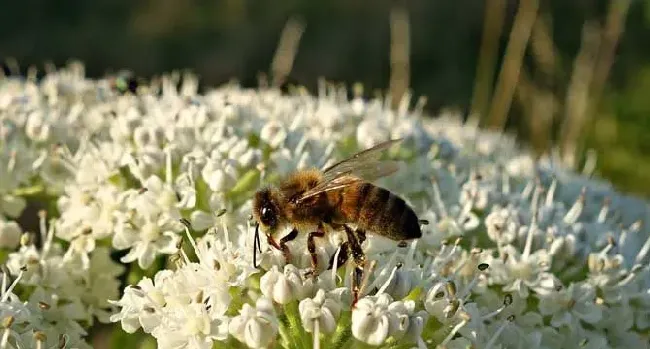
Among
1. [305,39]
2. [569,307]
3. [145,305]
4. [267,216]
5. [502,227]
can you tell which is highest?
[267,216]

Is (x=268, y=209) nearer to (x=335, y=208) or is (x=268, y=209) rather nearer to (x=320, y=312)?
(x=335, y=208)

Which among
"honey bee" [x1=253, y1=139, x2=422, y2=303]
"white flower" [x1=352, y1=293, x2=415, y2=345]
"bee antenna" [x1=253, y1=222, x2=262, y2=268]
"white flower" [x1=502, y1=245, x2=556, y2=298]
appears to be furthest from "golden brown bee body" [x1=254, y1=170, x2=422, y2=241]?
"white flower" [x1=502, y1=245, x2=556, y2=298]

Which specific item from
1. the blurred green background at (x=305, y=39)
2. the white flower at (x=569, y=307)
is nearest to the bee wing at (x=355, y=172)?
the white flower at (x=569, y=307)

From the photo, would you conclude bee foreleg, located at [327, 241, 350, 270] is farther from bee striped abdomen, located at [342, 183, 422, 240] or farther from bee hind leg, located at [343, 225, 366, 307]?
bee striped abdomen, located at [342, 183, 422, 240]

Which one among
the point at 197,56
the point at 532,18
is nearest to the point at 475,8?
the point at 197,56

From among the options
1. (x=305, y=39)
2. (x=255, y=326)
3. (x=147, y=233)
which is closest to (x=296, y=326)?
(x=255, y=326)

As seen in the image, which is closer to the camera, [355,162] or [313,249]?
[313,249]

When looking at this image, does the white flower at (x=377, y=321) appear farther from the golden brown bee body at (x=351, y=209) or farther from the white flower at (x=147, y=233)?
the white flower at (x=147, y=233)
